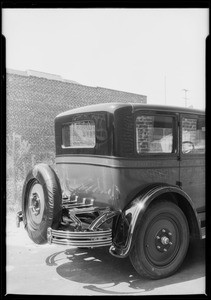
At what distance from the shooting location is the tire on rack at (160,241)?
3604mm

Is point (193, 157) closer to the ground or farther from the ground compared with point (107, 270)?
farther from the ground

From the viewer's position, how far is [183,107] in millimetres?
4234

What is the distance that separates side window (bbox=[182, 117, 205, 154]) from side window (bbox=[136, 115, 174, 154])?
0.23 m

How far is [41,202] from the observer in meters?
4.01

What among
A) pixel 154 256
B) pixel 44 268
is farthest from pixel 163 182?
pixel 44 268

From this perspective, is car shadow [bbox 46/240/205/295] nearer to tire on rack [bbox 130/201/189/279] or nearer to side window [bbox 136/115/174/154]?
tire on rack [bbox 130/201/189/279]

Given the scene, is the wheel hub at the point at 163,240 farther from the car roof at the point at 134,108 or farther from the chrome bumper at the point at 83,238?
the car roof at the point at 134,108

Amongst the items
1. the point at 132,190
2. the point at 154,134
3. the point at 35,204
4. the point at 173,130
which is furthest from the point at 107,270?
the point at 173,130

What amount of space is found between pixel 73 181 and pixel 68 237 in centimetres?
119

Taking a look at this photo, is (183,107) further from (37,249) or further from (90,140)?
(37,249)

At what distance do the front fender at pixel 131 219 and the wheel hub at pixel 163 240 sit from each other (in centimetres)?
44

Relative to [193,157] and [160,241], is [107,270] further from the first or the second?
[193,157]

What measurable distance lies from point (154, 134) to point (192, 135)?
68 centimetres

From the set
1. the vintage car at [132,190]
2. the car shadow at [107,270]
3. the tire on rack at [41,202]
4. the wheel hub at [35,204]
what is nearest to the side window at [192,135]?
the vintage car at [132,190]
